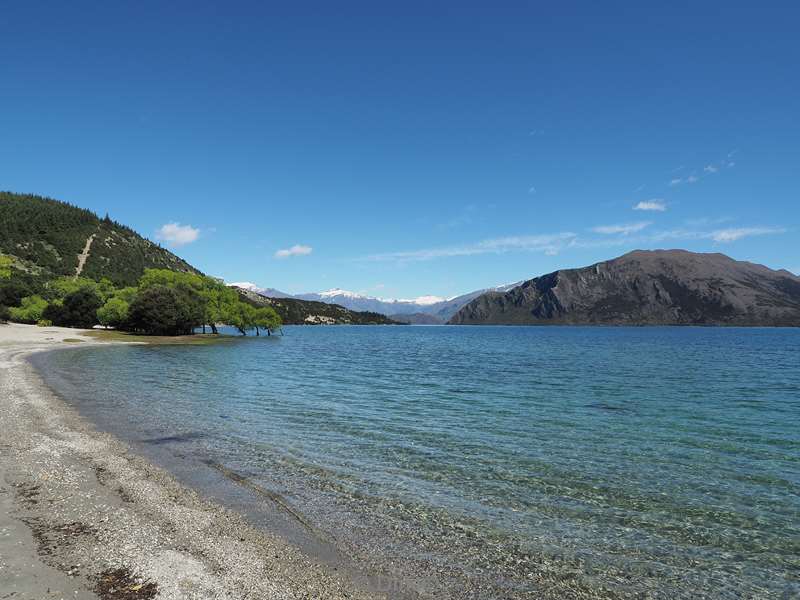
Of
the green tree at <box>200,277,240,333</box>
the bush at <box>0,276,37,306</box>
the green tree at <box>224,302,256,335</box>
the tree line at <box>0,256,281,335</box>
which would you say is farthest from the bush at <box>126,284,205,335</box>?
the bush at <box>0,276,37,306</box>

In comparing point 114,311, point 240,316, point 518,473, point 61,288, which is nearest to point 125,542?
point 518,473

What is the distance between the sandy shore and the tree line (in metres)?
111

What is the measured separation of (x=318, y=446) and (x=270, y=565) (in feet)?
40.5

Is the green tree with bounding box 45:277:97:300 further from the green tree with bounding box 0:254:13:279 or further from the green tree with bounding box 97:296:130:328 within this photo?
the green tree with bounding box 97:296:130:328

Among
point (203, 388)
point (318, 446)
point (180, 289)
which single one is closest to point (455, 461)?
point (318, 446)

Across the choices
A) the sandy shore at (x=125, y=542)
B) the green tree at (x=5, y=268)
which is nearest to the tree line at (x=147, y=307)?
the green tree at (x=5, y=268)

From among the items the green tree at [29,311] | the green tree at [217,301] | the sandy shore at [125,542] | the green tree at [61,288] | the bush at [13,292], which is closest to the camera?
the sandy shore at [125,542]

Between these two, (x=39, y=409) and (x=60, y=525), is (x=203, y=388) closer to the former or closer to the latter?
(x=39, y=409)

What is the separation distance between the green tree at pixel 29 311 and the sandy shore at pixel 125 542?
14533 centimetres

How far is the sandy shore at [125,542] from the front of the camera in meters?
10.3

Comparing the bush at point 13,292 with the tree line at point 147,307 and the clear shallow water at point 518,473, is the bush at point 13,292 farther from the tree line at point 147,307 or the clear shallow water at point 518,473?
the clear shallow water at point 518,473

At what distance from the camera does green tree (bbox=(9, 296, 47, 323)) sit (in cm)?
13662

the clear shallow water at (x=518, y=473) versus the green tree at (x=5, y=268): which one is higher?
the green tree at (x=5, y=268)

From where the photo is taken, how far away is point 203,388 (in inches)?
1779
